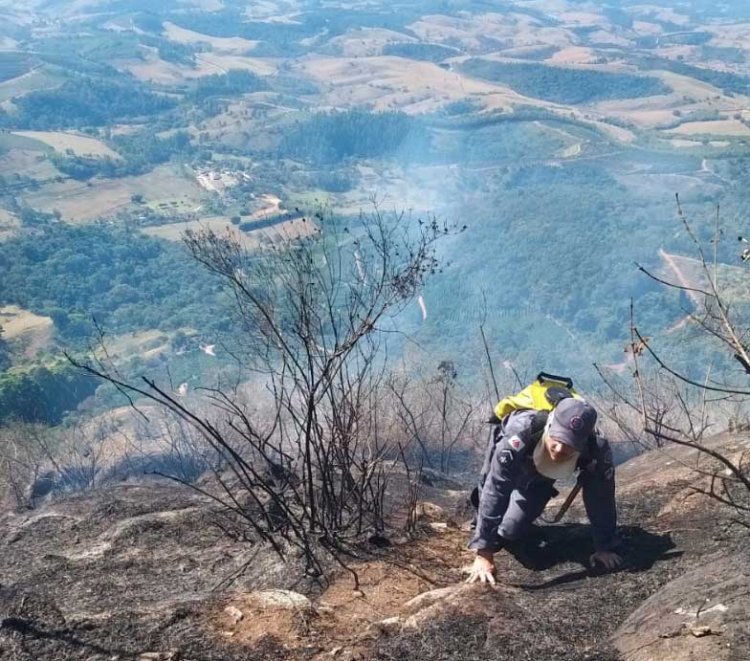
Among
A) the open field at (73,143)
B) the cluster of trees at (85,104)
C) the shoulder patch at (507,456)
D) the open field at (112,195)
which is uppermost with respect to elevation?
the shoulder patch at (507,456)

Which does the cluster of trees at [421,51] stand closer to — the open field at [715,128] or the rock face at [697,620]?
the open field at [715,128]

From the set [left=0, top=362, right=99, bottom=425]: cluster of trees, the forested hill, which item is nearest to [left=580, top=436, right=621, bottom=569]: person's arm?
the forested hill

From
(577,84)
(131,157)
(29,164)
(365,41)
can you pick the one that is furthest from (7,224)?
(365,41)

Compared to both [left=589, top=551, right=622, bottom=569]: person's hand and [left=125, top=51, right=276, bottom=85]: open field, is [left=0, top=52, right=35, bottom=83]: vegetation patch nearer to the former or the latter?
[left=125, top=51, right=276, bottom=85]: open field

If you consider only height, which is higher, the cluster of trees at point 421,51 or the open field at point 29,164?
the cluster of trees at point 421,51

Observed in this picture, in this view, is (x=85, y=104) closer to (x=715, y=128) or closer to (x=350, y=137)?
(x=350, y=137)

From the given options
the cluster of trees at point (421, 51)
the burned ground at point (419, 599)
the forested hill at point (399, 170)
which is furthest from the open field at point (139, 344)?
the cluster of trees at point (421, 51)
